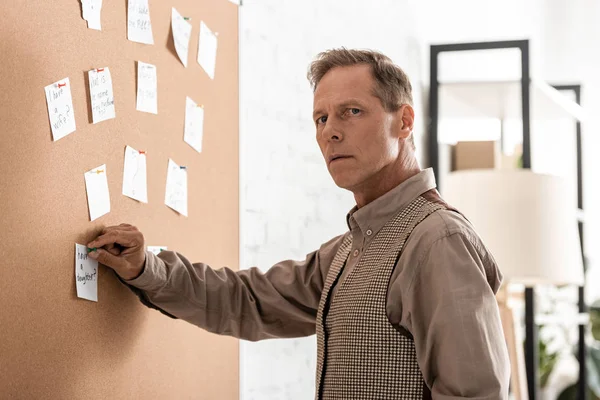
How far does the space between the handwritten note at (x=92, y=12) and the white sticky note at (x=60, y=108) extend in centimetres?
13

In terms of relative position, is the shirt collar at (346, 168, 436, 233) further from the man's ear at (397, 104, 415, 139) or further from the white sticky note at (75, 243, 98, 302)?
the white sticky note at (75, 243, 98, 302)

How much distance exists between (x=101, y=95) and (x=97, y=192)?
0.17 m

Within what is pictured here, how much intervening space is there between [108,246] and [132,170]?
0.17 meters

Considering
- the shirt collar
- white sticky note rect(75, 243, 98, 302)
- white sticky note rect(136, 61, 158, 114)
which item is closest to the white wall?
white sticky note rect(136, 61, 158, 114)

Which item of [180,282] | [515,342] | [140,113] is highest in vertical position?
[140,113]

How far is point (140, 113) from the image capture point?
1.70 metres

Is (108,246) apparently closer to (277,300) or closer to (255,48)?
(277,300)

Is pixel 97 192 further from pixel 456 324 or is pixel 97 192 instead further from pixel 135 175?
pixel 456 324

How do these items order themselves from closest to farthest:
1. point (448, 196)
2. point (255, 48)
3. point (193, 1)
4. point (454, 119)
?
1. point (193, 1)
2. point (255, 48)
3. point (448, 196)
4. point (454, 119)

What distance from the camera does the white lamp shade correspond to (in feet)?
9.94

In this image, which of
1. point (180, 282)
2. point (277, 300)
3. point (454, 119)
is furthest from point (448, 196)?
point (180, 282)

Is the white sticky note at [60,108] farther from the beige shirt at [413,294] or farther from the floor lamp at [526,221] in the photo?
the floor lamp at [526,221]

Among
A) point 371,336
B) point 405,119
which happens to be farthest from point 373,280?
point 405,119

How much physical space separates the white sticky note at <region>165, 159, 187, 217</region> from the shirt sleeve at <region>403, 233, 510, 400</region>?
0.56 meters
